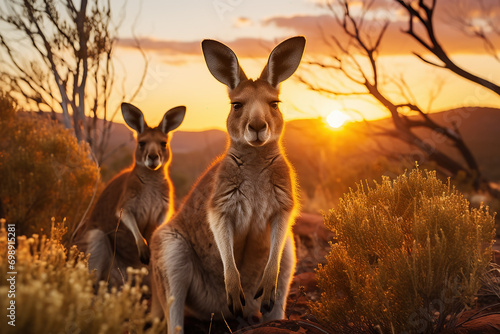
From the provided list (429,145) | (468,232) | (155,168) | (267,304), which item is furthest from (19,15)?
(429,145)

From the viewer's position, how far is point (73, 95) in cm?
852

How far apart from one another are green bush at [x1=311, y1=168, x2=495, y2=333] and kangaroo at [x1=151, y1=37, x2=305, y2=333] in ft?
1.49

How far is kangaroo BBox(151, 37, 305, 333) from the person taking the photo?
3.33 meters

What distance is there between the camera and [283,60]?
143 inches

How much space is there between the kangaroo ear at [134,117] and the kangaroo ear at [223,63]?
6.28ft

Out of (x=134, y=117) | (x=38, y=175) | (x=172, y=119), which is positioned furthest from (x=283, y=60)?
(x=38, y=175)

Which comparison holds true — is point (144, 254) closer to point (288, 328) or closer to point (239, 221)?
point (239, 221)

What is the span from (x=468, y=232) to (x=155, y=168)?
126 inches

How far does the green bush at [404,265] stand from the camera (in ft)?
9.80

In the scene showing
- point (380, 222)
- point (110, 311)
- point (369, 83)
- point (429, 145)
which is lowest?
point (110, 311)

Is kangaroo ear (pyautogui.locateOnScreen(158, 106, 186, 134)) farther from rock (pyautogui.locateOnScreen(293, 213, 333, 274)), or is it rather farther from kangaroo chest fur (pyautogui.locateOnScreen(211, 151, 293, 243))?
rock (pyautogui.locateOnScreen(293, 213, 333, 274))

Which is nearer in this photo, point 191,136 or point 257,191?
point 257,191

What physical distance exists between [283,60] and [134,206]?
2.49m

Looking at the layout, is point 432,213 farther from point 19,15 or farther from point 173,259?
point 19,15
